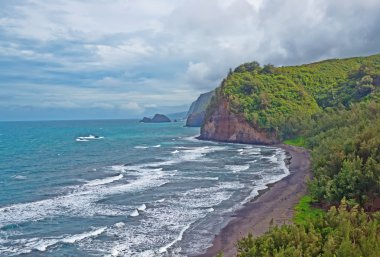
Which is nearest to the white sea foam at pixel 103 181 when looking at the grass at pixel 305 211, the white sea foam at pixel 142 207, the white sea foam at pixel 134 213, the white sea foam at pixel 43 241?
the white sea foam at pixel 142 207

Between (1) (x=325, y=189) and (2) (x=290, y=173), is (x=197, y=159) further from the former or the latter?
A: (1) (x=325, y=189)

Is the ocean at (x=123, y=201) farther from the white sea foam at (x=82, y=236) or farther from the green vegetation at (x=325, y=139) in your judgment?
the green vegetation at (x=325, y=139)

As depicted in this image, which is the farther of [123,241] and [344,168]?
[344,168]

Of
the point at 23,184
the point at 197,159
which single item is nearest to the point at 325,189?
the point at 23,184

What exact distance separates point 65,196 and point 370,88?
304 feet

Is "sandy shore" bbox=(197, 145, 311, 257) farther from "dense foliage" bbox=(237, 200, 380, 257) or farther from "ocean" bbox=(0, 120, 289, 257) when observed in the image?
"dense foliage" bbox=(237, 200, 380, 257)

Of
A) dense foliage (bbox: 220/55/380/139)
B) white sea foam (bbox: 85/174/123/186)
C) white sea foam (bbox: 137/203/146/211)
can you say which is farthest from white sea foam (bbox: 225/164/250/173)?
dense foliage (bbox: 220/55/380/139)

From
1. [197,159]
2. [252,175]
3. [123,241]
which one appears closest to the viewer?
[123,241]

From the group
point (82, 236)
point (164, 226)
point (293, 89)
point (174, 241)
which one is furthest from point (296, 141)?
point (82, 236)

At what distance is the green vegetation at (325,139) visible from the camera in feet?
70.8

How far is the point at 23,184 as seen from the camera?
53.8 metres

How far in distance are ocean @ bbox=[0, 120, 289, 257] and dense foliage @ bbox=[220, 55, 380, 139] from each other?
36392 mm

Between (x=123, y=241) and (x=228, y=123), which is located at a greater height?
(x=228, y=123)

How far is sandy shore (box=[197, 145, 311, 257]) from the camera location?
31880 mm
